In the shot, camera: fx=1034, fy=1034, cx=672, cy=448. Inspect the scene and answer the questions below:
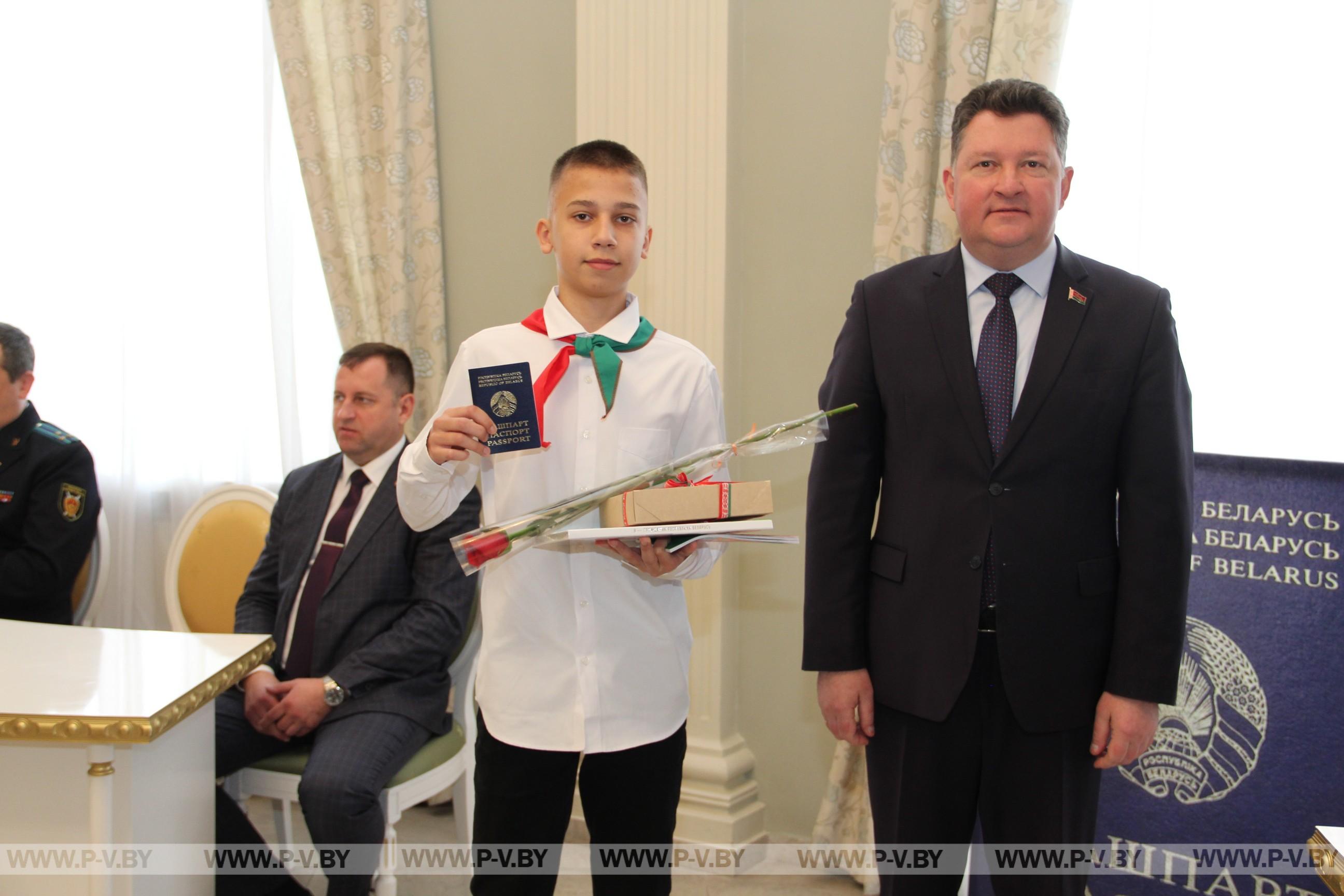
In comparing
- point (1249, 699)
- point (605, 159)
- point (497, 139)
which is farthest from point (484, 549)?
point (497, 139)

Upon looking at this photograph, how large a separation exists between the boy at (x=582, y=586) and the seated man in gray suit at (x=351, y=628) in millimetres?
676

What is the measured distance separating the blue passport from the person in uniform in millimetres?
1862

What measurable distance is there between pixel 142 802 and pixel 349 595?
74 centimetres

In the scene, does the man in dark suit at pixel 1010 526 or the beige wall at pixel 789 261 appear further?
the beige wall at pixel 789 261

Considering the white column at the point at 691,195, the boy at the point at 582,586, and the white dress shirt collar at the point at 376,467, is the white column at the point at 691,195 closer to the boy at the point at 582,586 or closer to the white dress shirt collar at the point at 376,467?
the white dress shirt collar at the point at 376,467

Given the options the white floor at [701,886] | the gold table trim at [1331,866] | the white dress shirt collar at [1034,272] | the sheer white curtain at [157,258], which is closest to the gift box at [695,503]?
the white dress shirt collar at [1034,272]

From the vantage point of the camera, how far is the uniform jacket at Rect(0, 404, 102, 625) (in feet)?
9.05

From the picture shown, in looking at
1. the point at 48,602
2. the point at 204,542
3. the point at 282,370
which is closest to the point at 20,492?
the point at 48,602

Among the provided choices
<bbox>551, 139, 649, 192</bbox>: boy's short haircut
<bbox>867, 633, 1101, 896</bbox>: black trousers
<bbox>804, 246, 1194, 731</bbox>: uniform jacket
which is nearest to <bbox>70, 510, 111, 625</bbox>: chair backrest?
<bbox>551, 139, 649, 192</bbox>: boy's short haircut

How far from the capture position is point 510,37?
334cm

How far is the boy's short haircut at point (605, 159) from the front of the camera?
177 centimetres

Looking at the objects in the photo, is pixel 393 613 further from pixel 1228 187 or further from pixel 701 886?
pixel 1228 187

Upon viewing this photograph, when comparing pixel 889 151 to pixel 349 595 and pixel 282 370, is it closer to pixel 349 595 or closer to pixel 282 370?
pixel 349 595
